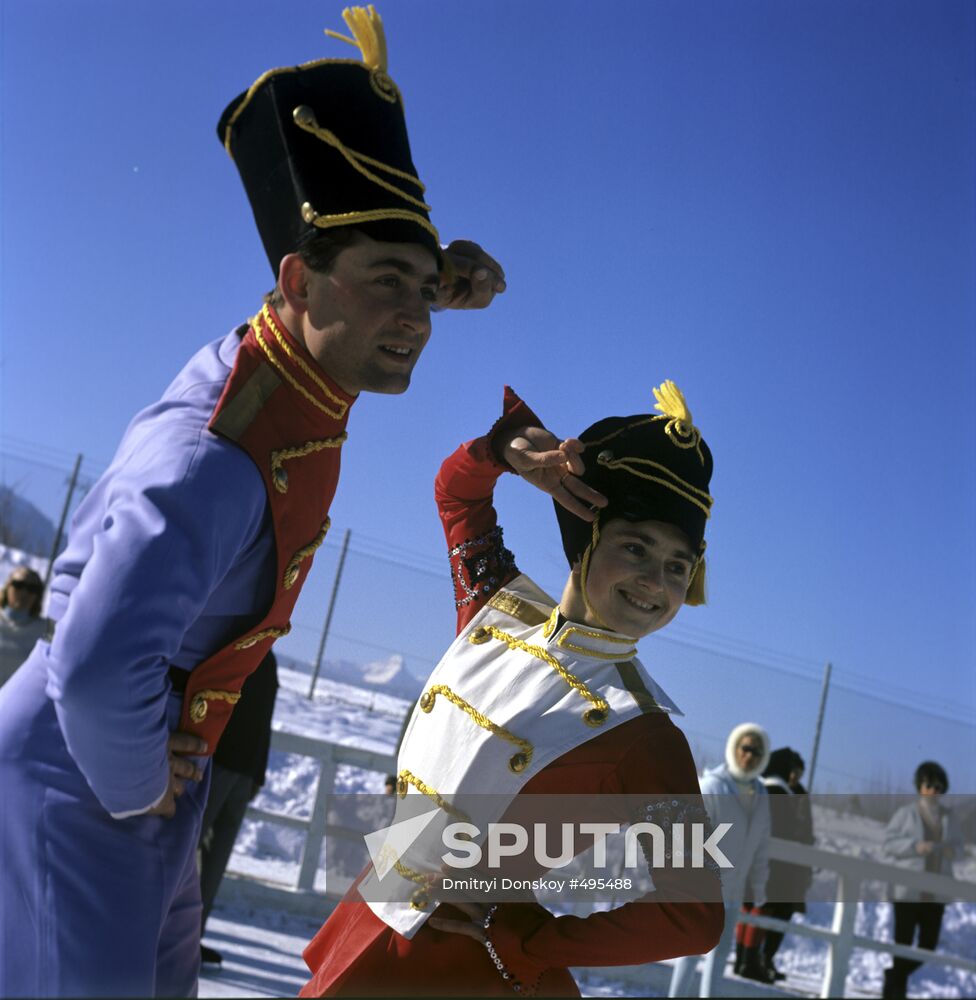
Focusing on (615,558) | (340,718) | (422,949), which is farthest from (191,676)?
(340,718)

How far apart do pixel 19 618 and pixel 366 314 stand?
432 cm

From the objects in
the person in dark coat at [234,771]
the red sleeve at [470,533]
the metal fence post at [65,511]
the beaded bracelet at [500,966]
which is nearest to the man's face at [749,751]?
the person in dark coat at [234,771]

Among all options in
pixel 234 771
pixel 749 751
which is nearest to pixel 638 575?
pixel 234 771

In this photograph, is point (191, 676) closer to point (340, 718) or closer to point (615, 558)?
point (615, 558)

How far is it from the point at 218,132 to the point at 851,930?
6.10 m

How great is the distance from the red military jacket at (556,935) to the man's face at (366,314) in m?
0.76

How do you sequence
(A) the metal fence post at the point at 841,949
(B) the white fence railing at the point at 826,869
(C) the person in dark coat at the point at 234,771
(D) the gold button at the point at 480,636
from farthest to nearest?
1. (A) the metal fence post at the point at 841,949
2. (B) the white fence railing at the point at 826,869
3. (C) the person in dark coat at the point at 234,771
4. (D) the gold button at the point at 480,636

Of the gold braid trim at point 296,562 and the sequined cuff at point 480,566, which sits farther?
the sequined cuff at point 480,566

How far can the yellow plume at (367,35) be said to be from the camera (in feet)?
6.11

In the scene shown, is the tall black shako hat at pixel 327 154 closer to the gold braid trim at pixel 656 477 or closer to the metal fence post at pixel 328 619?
the gold braid trim at pixel 656 477

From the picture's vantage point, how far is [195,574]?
1510 millimetres

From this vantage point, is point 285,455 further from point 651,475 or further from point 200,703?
point 651,475

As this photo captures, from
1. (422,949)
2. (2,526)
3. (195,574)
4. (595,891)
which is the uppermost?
(2,526)

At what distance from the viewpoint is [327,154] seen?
1749 millimetres
